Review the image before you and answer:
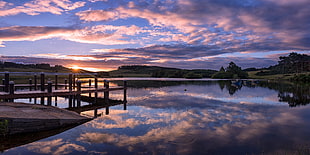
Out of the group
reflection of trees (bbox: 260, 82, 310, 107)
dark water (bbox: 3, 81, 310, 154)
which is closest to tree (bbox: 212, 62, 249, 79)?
reflection of trees (bbox: 260, 82, 310, 107)

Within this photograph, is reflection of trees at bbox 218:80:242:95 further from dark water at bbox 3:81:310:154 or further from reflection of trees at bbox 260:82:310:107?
dark water at bbox 3:81:310:154

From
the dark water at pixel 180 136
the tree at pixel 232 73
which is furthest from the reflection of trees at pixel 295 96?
the tree at pixel 232 73

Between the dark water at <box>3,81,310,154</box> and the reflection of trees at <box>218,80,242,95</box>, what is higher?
the reflection of trees at <box>218,80,242,95</box>

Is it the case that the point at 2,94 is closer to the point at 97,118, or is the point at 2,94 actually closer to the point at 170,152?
the point at 97,118

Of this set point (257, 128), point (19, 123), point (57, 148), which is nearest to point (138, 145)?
point (57, 148)

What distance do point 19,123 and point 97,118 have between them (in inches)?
223

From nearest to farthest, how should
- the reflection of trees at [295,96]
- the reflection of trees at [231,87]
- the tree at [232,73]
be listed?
the reflection of trees at [295,96] < the reflection of trees at [231,87] < the tree at [232,73]

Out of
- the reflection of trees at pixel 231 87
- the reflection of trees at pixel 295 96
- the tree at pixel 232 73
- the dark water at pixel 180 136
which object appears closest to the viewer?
the dark water at pixel 180 136

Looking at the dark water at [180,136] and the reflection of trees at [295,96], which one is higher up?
the reflection of trees at [295,96]

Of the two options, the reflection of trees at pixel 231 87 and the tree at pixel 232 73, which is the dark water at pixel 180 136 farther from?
the tree at pixel 232 73

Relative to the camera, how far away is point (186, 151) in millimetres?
9344

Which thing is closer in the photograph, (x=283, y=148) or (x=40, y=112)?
(x=283, y=148)

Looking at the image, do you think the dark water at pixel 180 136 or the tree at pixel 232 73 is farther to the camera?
the tree at pixel 232 73

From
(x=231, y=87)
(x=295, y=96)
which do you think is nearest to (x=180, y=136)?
(x=295, y=96)
